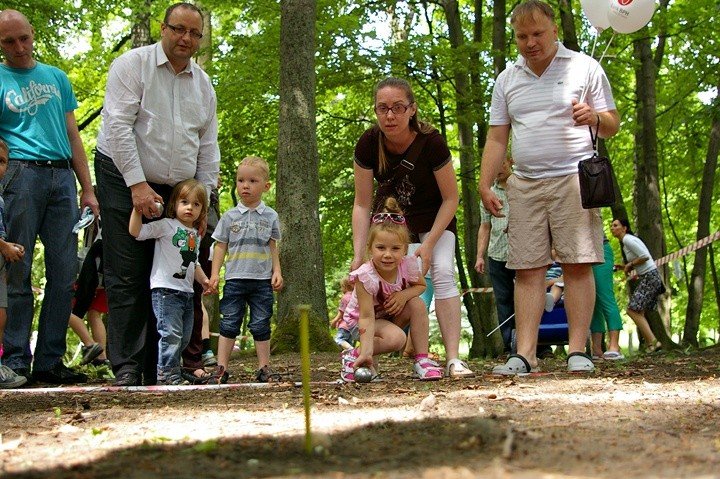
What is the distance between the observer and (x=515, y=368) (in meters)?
6.45

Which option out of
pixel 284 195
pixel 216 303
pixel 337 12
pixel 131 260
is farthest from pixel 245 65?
pixel 131 260

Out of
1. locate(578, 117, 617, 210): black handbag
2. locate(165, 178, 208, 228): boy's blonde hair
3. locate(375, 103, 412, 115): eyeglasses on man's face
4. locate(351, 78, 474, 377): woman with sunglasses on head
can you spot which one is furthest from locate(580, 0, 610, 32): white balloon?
locate(165, 178, 208, 228): boy's blonde hair

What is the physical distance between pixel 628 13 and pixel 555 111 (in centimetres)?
196

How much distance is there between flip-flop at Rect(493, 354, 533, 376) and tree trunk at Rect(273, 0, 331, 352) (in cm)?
367

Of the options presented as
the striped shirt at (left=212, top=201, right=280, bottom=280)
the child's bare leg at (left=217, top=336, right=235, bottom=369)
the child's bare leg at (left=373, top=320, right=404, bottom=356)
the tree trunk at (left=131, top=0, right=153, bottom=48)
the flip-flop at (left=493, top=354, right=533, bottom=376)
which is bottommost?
the flip-flop at (left=493, top=354, right=533, bottom=376)

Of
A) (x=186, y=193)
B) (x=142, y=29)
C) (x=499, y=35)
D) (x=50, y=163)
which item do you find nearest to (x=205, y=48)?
(x=142, y=29)

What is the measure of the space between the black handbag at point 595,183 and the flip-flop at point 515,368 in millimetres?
1107

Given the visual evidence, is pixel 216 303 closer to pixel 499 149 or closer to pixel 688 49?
pixel 688 49

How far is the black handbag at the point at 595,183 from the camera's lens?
6012 millimetres

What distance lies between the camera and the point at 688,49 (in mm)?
18656

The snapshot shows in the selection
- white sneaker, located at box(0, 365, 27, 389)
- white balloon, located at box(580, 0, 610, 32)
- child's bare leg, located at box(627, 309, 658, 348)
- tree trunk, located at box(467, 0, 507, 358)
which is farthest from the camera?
tree trunk, located at box(467, 0, 507, 358)

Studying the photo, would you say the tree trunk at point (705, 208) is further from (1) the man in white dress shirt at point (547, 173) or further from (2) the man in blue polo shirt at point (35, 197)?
(2) the man in blue polo shirt at point (35, 197)

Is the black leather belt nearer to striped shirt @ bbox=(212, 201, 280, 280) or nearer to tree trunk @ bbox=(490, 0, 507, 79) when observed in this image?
striped shirt @ bbox=(212, 201, 280, 280)

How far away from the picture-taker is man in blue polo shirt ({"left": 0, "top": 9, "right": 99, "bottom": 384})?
6953mm
